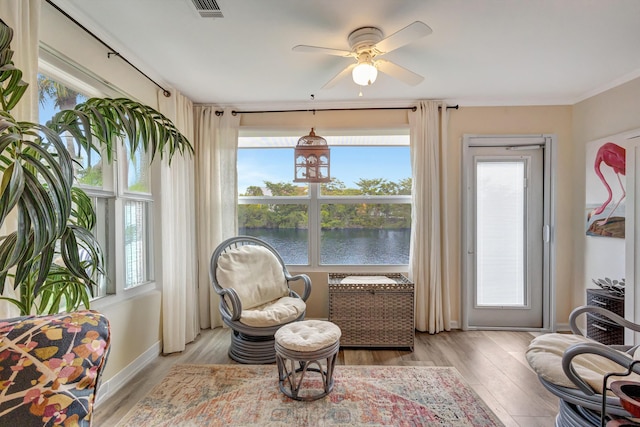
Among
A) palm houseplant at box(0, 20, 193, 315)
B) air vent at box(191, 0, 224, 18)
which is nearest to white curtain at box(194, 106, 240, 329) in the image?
air vent at box(191, 0, 224, 18)

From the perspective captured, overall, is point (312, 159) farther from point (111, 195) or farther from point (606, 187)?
point (606, 187)

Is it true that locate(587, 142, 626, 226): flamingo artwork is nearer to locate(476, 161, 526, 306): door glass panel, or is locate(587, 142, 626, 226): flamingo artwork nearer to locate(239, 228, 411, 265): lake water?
locate(476, 161, 526, 306): door glass panel

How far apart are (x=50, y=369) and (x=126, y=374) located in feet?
5.97

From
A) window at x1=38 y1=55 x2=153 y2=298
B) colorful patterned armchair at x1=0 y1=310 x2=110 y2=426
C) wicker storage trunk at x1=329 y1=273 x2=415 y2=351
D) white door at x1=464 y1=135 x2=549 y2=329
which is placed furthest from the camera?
white door at x1=464 y1=135 x2=549 y2=329

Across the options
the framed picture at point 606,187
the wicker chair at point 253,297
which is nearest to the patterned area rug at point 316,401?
the wicker chair at point 253,297

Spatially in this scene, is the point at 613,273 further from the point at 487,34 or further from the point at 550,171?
the point at 487,34

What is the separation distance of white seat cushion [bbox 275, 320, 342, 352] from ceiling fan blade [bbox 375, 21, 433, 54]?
1.95 m

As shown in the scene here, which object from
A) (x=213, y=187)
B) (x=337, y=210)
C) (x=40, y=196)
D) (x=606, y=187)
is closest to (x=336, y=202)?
(x=337, y=210)

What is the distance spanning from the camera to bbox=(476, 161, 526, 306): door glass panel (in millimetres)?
3283

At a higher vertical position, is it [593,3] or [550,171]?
[593,3]

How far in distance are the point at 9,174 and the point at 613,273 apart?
13.8 ft

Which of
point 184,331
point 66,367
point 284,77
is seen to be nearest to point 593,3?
point 284,77

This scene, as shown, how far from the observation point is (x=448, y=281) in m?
3.21

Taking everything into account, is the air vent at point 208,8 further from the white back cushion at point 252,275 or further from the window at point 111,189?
the white back cushion at point 252,275
